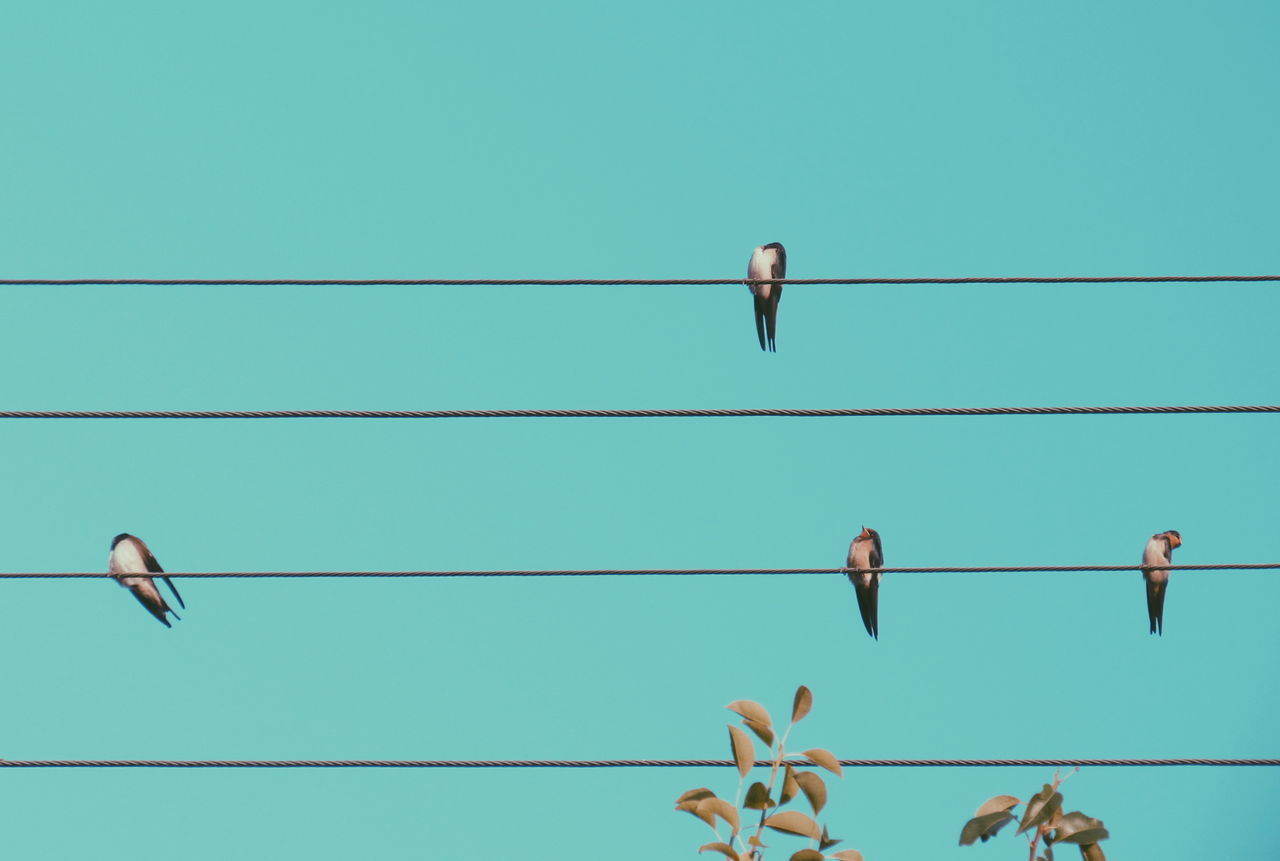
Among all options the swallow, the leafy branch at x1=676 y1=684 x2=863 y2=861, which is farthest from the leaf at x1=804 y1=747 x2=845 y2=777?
the swallow

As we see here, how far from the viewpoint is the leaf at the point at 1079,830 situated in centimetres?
329

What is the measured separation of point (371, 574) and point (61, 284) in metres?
1.65

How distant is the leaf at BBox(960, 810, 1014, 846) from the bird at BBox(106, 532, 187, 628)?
6948mm

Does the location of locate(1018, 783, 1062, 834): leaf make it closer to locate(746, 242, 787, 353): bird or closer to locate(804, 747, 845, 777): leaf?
locate(804, 747, 845, 777): leaf

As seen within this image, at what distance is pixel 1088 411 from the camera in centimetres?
545

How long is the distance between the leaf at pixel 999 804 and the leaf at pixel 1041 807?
0.03 meters

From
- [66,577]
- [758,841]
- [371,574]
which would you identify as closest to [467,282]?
[371,574]

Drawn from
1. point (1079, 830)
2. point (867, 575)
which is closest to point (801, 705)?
point (1079, 830)

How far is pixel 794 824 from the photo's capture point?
→ 3.31 metres

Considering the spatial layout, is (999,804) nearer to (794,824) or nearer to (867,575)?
(794,824)

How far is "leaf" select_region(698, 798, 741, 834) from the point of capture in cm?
328

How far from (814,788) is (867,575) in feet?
23.7

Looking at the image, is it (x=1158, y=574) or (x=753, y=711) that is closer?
(x=753, y=711)

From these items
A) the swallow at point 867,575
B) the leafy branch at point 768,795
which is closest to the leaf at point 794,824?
the leafy branch at point 768,795
